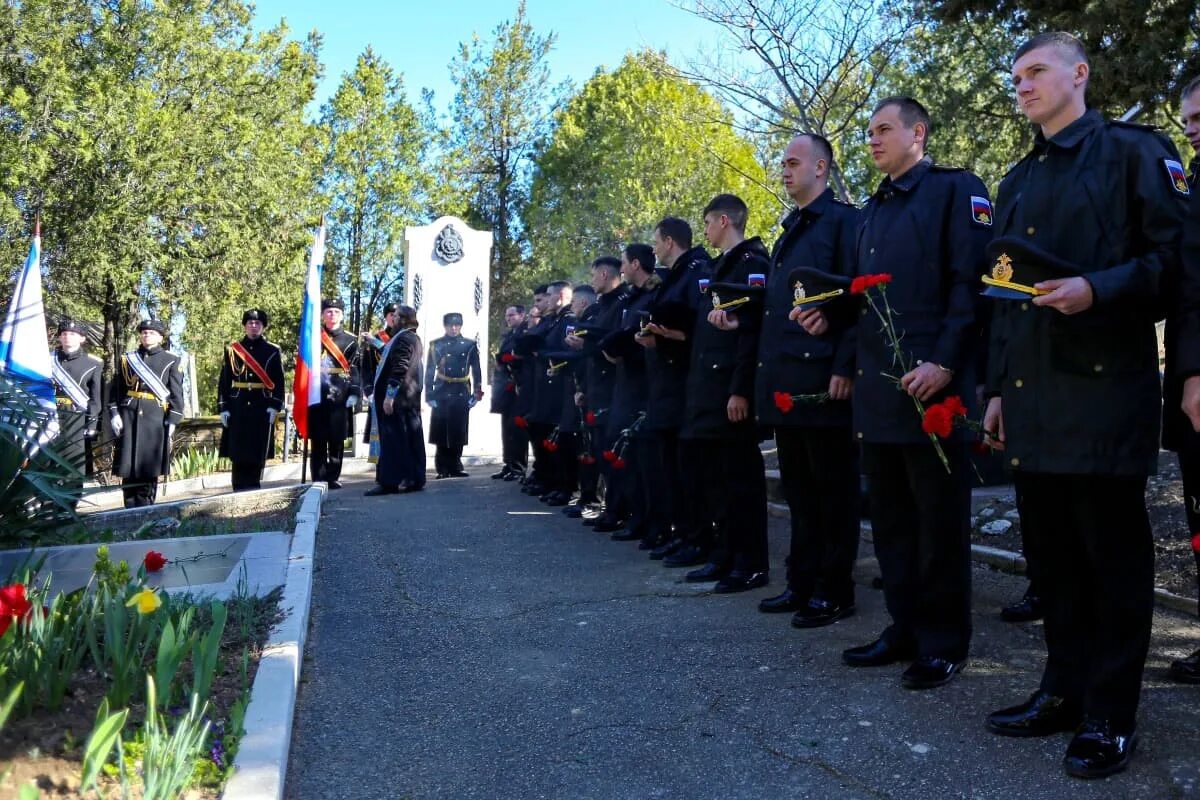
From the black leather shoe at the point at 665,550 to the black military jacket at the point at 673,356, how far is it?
0.79 meters

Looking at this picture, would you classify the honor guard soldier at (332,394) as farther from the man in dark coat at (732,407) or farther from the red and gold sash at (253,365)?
the man in dark coat at (732,407)

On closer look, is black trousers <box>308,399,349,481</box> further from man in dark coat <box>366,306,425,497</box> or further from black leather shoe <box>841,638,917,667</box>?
black leather shoe <box>841,638,917,667</box>

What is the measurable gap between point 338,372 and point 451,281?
680cm

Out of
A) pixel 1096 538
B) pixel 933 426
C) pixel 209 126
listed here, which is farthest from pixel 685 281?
pixel 209 126

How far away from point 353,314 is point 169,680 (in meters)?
39.4

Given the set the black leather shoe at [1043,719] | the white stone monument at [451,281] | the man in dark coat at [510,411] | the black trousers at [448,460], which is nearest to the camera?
the black leather shoe at [1043,719]

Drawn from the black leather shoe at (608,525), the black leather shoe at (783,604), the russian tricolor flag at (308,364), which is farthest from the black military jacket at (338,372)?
the black leather shoe at (783,604)

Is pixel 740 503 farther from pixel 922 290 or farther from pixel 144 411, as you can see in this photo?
pixel 144 411

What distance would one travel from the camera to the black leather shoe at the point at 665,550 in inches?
290

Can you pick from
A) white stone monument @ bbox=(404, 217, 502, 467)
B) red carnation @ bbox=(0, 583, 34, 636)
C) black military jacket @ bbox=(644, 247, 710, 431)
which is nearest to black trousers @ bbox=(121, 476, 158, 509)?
black military jacket @ bbox=(644, 247, 710, 431)

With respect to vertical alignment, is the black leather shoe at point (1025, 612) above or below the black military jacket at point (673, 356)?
below

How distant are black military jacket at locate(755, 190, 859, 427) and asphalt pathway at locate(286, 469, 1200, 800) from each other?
3.39ft

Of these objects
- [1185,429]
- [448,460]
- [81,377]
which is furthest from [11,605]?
[448,460]

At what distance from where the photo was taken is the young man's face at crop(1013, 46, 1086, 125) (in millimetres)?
3520
